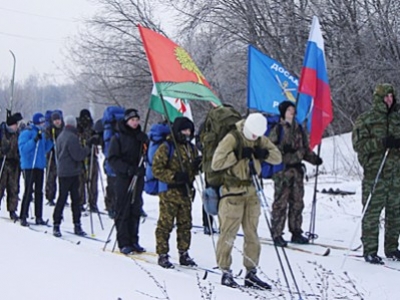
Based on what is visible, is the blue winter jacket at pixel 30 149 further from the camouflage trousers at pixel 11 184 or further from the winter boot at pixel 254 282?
the winter boot at pixel 254 282

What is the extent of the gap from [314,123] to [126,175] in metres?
2.55

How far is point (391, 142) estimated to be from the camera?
23.7ft

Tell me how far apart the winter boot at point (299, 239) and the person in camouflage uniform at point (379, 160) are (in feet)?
4.11

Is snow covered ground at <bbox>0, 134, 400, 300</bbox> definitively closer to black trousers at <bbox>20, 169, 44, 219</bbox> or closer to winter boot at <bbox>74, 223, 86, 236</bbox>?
winter boot at <bbox>74, 223, 86, 236</bbox>

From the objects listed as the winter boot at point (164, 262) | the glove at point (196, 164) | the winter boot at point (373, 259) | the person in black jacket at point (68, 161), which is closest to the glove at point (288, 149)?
the glove at point (196, 164)

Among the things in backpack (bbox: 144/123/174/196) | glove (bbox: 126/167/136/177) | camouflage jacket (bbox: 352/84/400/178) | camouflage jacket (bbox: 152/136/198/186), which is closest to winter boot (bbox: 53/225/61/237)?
glove (bbox: 126/167/136/177)

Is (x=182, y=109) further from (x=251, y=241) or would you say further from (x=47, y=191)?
(x=47, y=191)

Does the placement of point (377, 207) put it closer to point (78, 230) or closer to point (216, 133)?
point (216, 133)

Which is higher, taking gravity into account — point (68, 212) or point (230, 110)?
point (230, 110)

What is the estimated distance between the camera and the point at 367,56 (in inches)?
661

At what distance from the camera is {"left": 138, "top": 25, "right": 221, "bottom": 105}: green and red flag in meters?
6.98

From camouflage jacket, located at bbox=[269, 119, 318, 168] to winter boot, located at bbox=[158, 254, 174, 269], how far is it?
2182 mm

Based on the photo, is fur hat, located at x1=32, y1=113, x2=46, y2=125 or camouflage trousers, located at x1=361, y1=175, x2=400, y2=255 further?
fur hat, located at x1=32, y1=113, x2=46, y2=125

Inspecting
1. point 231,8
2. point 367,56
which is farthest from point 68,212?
point 231,8
